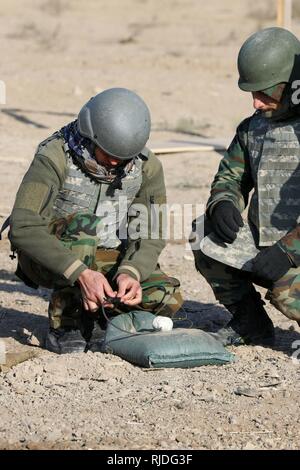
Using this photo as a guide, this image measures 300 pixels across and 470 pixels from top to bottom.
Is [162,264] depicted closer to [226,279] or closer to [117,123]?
[226,279]

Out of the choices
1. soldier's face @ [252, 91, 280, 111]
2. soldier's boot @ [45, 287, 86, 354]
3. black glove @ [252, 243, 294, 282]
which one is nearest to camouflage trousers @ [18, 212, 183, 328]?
soldier's boot @ [45, 287, 86, 354]

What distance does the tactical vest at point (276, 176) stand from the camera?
20.2ft

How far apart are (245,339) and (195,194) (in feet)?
14.6

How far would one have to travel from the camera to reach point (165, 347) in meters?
5.77

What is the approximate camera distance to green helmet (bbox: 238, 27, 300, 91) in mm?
6074

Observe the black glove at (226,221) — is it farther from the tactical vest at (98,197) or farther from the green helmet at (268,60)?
the green helmet at (268,60)

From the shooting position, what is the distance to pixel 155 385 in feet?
18.3

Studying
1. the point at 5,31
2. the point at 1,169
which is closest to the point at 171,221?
the point at 1,169

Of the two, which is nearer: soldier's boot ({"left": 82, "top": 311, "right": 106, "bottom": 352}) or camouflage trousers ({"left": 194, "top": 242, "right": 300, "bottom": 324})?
camouflage trousers ({"left": 194, "top": 242, "right": 300, "bottom": 324})

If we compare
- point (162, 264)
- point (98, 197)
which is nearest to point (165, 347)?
point (98, 197)

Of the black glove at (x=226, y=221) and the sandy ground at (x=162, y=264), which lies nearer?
the sandy ground at (x=162, y=264)

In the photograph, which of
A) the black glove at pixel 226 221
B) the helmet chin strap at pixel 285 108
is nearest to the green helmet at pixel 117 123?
the black glove at pixel 226 221

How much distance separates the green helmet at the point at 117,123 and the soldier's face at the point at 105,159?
7cm

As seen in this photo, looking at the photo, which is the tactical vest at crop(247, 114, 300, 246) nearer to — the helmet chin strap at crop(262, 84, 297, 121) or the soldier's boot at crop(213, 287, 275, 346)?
the helmet chin strap at crop(262, 84, 297, 121)
